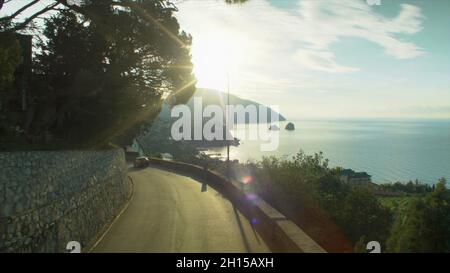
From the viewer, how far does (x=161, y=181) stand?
117 ft

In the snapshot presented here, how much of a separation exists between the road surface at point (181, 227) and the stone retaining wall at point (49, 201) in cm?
121

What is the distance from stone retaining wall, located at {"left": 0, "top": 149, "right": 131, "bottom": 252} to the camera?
9352mm

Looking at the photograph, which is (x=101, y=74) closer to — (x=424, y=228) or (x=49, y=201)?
(x=49, y=201)

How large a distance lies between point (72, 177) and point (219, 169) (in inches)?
1001

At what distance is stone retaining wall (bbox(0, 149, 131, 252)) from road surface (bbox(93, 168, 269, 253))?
1.21 m

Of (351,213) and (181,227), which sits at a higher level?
(181,227)

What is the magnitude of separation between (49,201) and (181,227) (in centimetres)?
637

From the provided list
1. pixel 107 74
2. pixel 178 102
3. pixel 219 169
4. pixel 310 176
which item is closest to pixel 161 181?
pixel 219 169

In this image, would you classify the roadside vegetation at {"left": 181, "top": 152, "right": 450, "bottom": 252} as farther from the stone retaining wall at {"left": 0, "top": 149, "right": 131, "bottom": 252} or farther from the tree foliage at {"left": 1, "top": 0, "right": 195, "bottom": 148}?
the tree foliage at {"left": 1, "top": 0, "right": 195, "bottom": 148}

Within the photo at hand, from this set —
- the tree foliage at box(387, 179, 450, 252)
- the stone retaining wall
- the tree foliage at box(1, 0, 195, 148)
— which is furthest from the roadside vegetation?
the tree foliage at box(1, 0, 195, 148)

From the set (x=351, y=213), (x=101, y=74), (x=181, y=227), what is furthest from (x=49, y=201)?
(x=351, y=213)

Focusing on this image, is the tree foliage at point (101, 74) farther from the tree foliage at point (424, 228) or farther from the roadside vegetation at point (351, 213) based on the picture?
the tree foliage at point (424, 228)

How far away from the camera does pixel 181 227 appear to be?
651 inches
